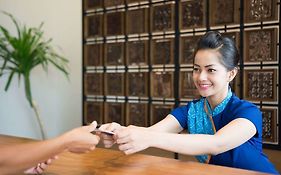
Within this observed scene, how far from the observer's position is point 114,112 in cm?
386

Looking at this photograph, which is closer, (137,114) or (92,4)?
(137,114)

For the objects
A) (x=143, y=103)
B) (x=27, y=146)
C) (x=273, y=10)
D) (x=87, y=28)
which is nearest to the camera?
(x=27, y=146)

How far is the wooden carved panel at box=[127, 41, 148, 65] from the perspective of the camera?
356 cm

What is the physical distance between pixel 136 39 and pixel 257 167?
2.35m

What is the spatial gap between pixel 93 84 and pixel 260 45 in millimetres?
2014

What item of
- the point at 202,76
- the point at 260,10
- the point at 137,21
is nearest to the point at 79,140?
the point at 202,76

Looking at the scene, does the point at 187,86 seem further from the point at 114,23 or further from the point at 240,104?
the point at 240,104

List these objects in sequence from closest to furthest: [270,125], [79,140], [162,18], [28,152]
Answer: [28,152]
[79,140]
[270,125]
[162,18]

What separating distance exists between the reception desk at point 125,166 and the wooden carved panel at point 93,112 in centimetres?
242

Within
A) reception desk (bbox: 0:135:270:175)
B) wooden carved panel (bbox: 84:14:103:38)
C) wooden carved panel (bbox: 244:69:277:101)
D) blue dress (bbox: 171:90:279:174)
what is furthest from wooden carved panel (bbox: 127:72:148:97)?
reception desk (bbox: 0:135:270:175)

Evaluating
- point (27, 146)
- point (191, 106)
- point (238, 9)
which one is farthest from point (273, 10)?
point (27, 146)

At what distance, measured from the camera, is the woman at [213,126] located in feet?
4.67

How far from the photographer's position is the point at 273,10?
8.93 ft

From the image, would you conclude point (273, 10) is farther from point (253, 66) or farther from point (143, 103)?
point (143, 103)
